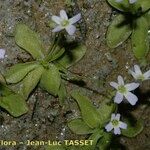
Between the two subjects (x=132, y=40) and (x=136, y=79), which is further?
(x=132, y=40)

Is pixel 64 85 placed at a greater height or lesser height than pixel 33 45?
lesser

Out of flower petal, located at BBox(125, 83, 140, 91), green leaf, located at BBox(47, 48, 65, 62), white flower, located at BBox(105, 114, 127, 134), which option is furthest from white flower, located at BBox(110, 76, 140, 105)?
green leaf, located at BBox(47, 48, 65, 62)

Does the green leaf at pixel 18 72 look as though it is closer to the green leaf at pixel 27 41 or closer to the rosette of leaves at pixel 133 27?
the green leaf at pixel 27 41

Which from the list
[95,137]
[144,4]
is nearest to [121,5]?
[144,4]

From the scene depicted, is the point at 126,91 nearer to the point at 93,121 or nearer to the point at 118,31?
the point at 93,121

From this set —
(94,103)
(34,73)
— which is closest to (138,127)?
(94,103)

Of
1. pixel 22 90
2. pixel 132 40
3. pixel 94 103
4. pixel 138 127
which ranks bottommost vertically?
pixel 138 127

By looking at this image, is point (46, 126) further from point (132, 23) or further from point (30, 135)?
point (132, 23)

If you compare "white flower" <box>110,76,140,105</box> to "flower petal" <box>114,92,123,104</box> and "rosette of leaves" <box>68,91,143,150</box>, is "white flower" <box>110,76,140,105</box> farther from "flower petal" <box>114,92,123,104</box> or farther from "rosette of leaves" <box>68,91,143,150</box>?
"rosette of leaves" <box>68,91,143,150</box>

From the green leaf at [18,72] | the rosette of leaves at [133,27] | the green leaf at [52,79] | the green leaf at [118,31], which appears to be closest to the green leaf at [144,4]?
the rosette of leaves at [133,27]
